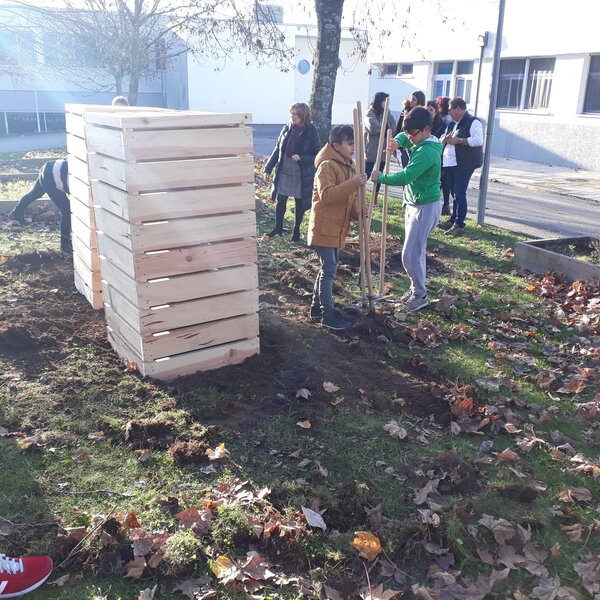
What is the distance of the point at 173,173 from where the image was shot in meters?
4.47

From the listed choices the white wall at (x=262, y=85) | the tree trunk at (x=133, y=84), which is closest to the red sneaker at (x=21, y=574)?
the tree trunk at (x=133, y=84)

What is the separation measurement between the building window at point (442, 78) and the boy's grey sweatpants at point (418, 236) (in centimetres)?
2046

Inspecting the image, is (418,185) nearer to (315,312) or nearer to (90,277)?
(315,312)

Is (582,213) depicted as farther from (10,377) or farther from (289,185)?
(10,377)

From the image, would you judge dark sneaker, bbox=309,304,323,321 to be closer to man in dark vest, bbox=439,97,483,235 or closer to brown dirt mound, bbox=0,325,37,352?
brown dirt mound, bbox=0,325,37,352

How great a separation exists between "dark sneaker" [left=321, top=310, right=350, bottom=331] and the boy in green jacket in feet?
3.19

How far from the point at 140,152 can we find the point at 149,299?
3.44 feet

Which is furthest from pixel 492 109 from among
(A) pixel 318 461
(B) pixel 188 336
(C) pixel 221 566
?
(C) pixel 221 566

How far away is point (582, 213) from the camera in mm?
12484

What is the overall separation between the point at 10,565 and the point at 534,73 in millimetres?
22317

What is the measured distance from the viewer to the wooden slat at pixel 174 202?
4406 mm

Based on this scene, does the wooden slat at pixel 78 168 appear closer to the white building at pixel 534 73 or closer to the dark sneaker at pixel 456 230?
the dark sneaker at pixel 456 230

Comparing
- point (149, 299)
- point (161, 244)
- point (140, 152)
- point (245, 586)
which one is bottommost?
point (245, 586)

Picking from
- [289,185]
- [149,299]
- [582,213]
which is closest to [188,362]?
[149,299]
